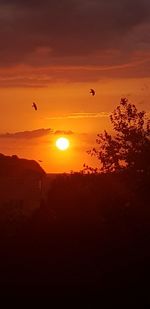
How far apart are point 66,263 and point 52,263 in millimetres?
424

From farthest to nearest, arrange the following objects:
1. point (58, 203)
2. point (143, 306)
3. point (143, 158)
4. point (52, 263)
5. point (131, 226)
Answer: point (143, 158), point (58, 203), point (131, 226), point (52, 263), point (143, 306)

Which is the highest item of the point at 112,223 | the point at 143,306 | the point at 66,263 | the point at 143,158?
the point at 143,158

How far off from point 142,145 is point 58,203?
18.7 m

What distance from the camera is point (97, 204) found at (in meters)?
26.5

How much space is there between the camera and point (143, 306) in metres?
21.0

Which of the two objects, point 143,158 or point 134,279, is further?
point 143,158

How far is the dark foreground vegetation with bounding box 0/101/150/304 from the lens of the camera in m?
21.9

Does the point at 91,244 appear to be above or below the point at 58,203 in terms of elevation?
below

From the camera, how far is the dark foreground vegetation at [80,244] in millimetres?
Answer: 21875

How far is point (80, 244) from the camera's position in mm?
23531

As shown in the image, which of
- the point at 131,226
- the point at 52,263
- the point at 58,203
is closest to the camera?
the point at 52,263

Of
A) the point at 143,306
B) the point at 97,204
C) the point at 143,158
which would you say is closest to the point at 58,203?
the point at 97,204

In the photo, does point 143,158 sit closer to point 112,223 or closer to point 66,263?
point 112,223

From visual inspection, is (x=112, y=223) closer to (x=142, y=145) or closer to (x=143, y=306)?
(x=143, y=306)
